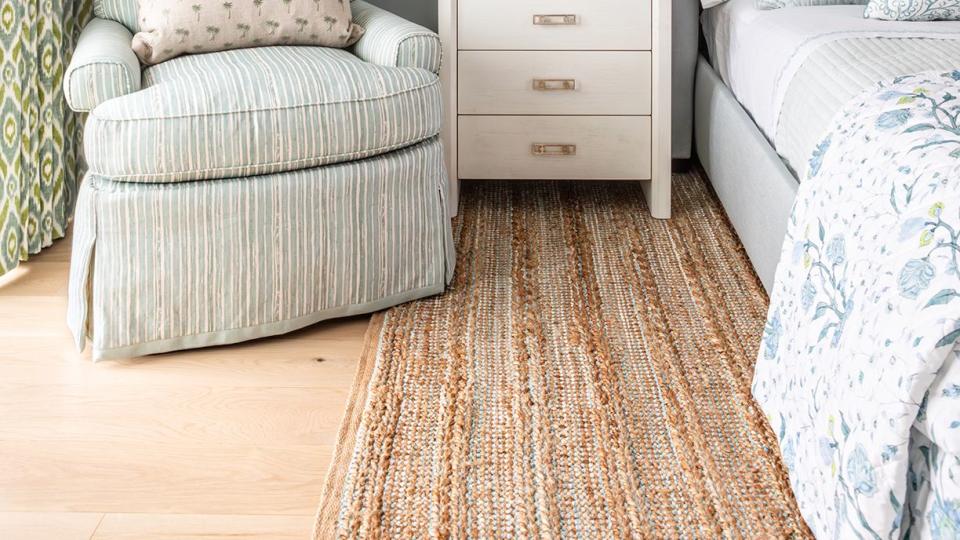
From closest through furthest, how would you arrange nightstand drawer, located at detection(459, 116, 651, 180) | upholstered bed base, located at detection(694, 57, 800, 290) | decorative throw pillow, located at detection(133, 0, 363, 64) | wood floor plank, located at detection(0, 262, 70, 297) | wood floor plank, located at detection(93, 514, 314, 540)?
wood floor plank, located at detection(93, 514, 314, 540), upholstered bed base, located at detection(694, 57, 800, 290), decorative throw pillow, located at detection(133, 0, 363, 64), wood floor plank, located at detection(0, 262, 70, 297), nightstand drawer, located at detection(459, 116, 651, 180)

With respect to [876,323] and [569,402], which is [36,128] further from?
[876,323]

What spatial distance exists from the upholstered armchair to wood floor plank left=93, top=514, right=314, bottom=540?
0.50 metres

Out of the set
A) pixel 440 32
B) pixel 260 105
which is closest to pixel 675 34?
pixel 440 32

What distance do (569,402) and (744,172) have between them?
759 mm

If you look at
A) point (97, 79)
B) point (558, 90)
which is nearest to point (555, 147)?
point (558, 90)

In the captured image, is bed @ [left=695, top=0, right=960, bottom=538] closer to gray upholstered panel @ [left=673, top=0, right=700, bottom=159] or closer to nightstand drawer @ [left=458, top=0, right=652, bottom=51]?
gray upholstered panel @ [left=673, top=0, right=700, bottom=159]

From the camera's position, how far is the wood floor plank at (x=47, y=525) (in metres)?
1.29

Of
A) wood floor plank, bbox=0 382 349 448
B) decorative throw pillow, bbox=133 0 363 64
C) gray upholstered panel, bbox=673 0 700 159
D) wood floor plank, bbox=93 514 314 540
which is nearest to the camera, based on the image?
wood floor plank, bbox=93 514 314 540

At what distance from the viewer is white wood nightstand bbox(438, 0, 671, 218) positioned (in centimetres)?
241

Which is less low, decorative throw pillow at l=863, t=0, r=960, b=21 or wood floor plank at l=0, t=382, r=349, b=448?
decorative throw pillow at l=863, t=0, r=960, b=21

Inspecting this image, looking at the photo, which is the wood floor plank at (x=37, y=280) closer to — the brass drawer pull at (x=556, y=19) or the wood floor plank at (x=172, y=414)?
the wood floor plank at (x=172, y=414)

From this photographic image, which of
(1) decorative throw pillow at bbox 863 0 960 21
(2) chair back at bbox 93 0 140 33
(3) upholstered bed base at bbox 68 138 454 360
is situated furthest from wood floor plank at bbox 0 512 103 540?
(1) decorative throw pillow at bbox 863 0 960 21

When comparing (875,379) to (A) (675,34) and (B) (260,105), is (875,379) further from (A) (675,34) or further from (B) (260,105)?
(A) (675,34)

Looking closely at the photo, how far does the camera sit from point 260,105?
1.73 metres
